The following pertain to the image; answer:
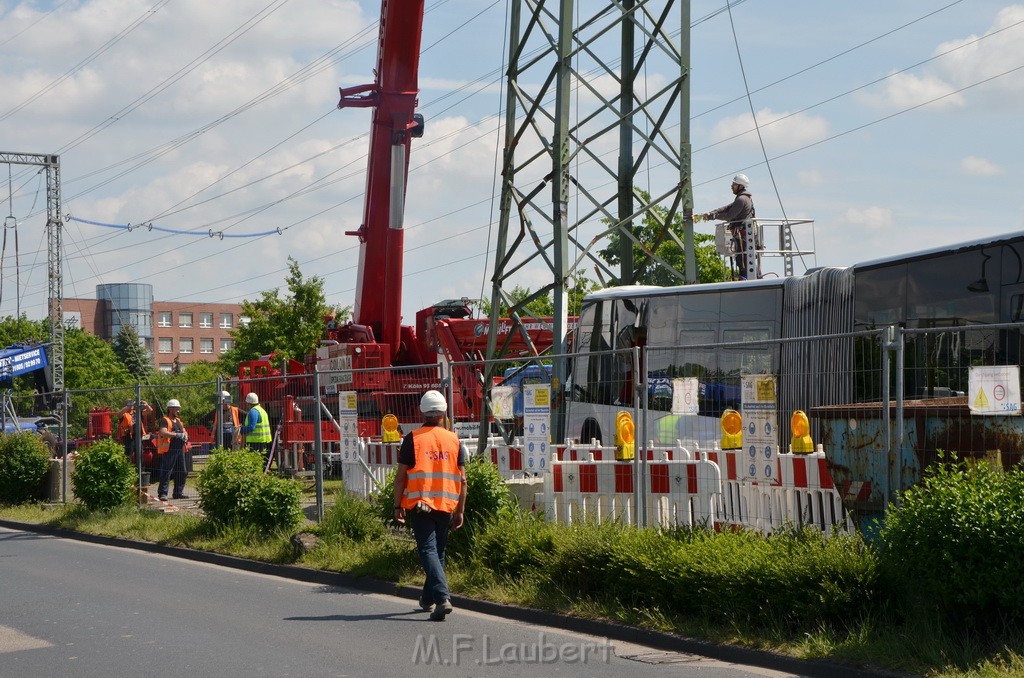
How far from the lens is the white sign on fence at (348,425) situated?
14254 millimetres

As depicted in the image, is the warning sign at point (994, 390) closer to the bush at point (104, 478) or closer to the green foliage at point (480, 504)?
the green foliage at point (480, 504)

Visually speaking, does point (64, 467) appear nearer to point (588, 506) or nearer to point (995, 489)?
point (588, 506)

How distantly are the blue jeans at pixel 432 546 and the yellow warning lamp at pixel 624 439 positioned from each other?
1751mm

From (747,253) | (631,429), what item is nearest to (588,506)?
(631,429)

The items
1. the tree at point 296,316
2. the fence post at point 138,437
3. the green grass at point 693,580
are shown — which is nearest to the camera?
the green grass at point 693,580

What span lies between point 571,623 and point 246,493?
256 inches

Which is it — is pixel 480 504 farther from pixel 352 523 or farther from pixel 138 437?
pixel 138 437

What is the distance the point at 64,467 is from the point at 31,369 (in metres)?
21.9

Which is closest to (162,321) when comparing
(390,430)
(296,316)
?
(296,316)

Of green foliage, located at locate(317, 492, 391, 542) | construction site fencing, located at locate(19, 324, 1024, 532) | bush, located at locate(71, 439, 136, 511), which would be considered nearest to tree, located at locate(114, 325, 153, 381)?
bush, located at locate(71, 439, 136, 511)

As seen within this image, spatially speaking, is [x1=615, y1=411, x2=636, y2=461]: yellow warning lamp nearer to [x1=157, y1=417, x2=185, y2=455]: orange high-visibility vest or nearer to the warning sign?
the warning sign

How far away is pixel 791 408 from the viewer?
32.1 ft

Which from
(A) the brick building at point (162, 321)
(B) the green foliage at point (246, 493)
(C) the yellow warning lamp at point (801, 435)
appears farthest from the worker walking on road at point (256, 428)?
(A) the brick building at point (162, 321)

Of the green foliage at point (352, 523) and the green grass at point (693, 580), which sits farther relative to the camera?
the green foliage at point (352, 523)
